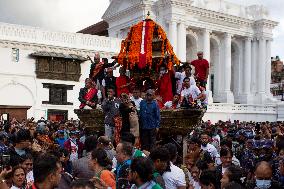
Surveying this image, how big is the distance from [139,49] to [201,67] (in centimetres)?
248

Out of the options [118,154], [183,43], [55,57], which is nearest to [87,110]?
[118,154]

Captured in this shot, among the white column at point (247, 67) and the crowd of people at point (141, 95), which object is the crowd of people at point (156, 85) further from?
the white column at point (247, 67)

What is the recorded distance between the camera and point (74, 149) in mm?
10547

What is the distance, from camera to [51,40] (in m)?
30.4

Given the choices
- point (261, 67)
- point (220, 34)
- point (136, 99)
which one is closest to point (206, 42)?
point (220, 34)

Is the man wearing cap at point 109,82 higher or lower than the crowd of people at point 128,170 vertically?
higher

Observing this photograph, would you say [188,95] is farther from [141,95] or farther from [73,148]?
[73,148]

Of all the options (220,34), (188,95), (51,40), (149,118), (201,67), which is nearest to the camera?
(149,118)

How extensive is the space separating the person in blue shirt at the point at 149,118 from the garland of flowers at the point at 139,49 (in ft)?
8.42

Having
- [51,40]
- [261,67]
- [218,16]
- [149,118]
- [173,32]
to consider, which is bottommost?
[149,118]

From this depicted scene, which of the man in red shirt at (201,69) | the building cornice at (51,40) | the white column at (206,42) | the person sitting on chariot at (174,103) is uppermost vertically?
the white column at (206,42)

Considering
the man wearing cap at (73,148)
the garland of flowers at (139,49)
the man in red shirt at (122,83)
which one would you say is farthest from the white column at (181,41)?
the man wearing cap at (73,148)

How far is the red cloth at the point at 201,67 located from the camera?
1388 cm

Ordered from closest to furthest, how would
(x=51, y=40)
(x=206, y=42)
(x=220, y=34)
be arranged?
(x=51, y=40) < (x=206, y=42) < (x=220, y=34)
